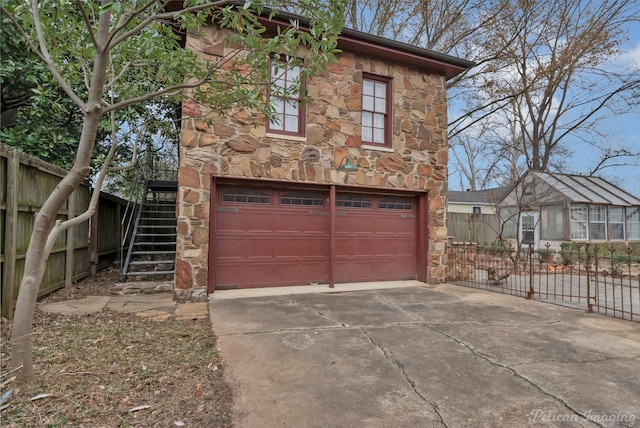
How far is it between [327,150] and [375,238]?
89.2 inches

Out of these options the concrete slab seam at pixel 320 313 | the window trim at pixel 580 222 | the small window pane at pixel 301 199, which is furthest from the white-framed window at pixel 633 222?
the concrete slab seam at pixel 320 313

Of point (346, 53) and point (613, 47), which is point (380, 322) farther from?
point (613, 47)

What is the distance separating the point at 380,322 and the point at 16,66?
835 cm

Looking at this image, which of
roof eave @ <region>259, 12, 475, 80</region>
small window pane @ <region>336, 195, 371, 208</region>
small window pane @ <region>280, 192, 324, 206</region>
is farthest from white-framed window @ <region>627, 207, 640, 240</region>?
small window pane @ <region>280, 192, 324, 206</region>

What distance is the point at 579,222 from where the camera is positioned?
13125 millimetres

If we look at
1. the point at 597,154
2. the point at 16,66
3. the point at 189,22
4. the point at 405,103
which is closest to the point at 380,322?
the point at 189,22

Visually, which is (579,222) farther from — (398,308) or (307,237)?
(307,237)

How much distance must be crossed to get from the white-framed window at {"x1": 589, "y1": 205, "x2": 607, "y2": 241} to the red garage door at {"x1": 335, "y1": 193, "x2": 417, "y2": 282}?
9940mm

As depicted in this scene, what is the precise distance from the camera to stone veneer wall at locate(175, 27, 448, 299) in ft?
19.2

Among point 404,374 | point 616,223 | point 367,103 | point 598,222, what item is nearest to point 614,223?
point 616,223

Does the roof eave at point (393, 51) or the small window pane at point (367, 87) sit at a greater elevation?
the roof eave at point (393, 51)

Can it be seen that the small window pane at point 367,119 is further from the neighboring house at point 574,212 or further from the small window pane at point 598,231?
the small window pane at point 598,231

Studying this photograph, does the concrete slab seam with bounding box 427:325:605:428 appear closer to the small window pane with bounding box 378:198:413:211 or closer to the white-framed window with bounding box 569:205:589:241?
the small window pane with bounding box 378:198:413:211

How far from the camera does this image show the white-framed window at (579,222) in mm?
12969
